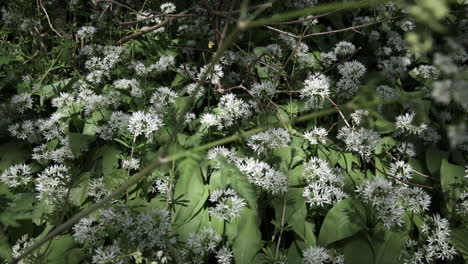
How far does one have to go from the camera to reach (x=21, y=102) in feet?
8.36

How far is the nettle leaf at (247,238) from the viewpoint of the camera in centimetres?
179

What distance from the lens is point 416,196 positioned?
210 centimetres

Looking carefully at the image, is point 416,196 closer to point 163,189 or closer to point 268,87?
point 268,87

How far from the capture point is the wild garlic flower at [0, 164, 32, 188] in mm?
2035

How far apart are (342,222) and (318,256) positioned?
10.6 inches

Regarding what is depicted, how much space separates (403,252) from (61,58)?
303 cm

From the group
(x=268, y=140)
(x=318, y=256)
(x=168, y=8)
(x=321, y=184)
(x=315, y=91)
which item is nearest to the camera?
(x=318, y=256)

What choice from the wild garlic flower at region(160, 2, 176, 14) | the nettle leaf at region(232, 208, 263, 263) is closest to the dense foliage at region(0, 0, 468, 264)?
the nettle leaf at region(232, 208, 263, 263)

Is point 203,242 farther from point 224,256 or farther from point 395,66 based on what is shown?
point 395,66

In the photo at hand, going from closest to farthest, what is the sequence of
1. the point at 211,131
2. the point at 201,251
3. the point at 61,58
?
the point at 201,251 < the point at 211,131 < the point at 61,58

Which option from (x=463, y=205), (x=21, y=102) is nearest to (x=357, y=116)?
(x=463, y=205)

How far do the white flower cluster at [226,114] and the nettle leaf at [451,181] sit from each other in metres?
1.30

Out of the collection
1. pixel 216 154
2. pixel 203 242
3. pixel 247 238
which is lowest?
pixel 247 238

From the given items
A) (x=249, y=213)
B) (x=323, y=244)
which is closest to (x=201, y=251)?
(x=249, y=213)
